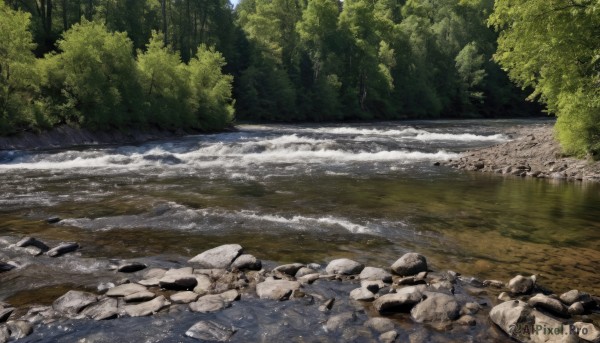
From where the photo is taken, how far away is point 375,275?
27.2 feet

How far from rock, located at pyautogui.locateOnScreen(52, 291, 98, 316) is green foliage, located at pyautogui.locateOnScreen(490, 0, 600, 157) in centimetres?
1564

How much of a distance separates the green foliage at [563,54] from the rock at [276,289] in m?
13.0

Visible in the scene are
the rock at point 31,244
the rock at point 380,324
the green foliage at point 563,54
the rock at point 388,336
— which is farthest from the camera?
the green foliage at point 563,54

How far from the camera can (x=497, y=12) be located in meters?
17.9

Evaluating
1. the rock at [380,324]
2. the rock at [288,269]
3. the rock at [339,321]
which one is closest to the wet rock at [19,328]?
the rock at [288,269]

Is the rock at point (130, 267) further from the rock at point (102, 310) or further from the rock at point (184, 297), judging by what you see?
the rock at point (184, 297)

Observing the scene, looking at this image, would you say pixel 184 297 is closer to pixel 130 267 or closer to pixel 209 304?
pixel 209 304

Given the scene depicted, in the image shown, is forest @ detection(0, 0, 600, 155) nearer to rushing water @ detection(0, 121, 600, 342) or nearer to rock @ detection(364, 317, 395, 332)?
rushing water @ detection(0, 121, 600, 342)

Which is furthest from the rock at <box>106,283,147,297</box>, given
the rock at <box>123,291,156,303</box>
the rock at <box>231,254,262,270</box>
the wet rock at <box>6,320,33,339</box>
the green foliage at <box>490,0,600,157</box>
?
the green foliage at <box>490,0,600,157</box>

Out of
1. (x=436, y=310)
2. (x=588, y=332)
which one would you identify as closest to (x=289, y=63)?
(x=436, y=310)

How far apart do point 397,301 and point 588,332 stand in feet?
8.19

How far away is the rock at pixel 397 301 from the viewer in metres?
→ 6.94

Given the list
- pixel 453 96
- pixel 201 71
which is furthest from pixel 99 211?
pixel 453 96

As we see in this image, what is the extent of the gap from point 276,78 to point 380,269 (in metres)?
57.1
